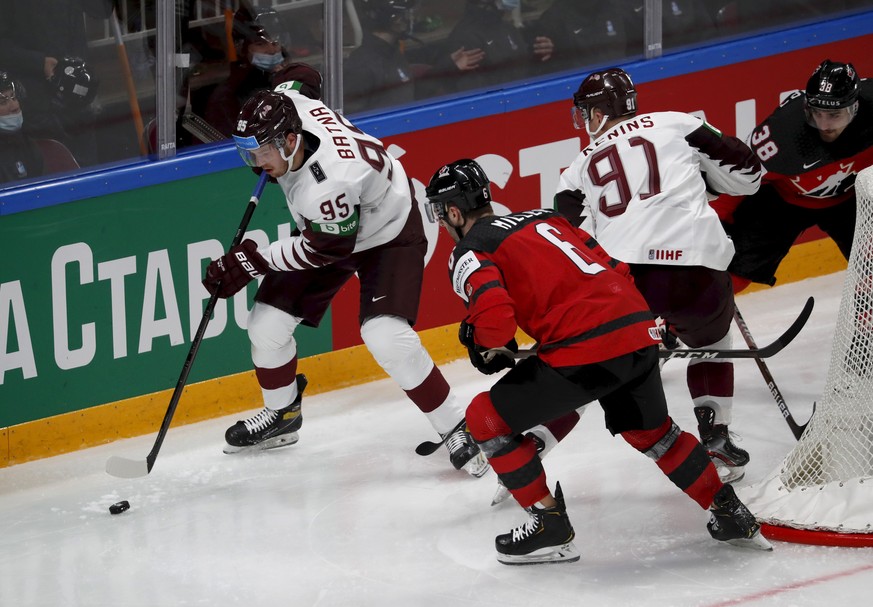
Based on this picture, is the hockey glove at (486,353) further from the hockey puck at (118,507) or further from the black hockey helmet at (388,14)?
the black hockey helmet at (388,14)

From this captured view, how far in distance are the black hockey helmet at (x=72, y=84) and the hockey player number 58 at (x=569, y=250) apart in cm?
194

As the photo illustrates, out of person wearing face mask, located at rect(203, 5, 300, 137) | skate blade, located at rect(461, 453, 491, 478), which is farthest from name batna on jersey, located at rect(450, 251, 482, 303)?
person wearing face mask, located at rect(203, 5, 300, 137)

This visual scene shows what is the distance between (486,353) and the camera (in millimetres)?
3611

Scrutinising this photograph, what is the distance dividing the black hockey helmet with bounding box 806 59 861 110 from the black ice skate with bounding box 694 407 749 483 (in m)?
0.99

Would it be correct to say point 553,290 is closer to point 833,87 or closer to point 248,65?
point 833,87

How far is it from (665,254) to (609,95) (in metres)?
0.52

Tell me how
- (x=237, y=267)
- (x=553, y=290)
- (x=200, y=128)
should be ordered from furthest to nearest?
(x=200, y=128) → (x=237, y=267) → (x=553, y=290)

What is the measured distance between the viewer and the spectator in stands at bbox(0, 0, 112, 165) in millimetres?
4617

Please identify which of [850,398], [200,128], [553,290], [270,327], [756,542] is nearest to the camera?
[553,290]

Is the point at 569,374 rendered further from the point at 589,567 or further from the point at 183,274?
the point at 183,274

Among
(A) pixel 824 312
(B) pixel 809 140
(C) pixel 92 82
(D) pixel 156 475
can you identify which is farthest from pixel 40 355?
(A) pixel 824 312

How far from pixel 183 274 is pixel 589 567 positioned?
1.87 meters

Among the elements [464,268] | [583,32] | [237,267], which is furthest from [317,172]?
[583,32]

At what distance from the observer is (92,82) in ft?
15.9
